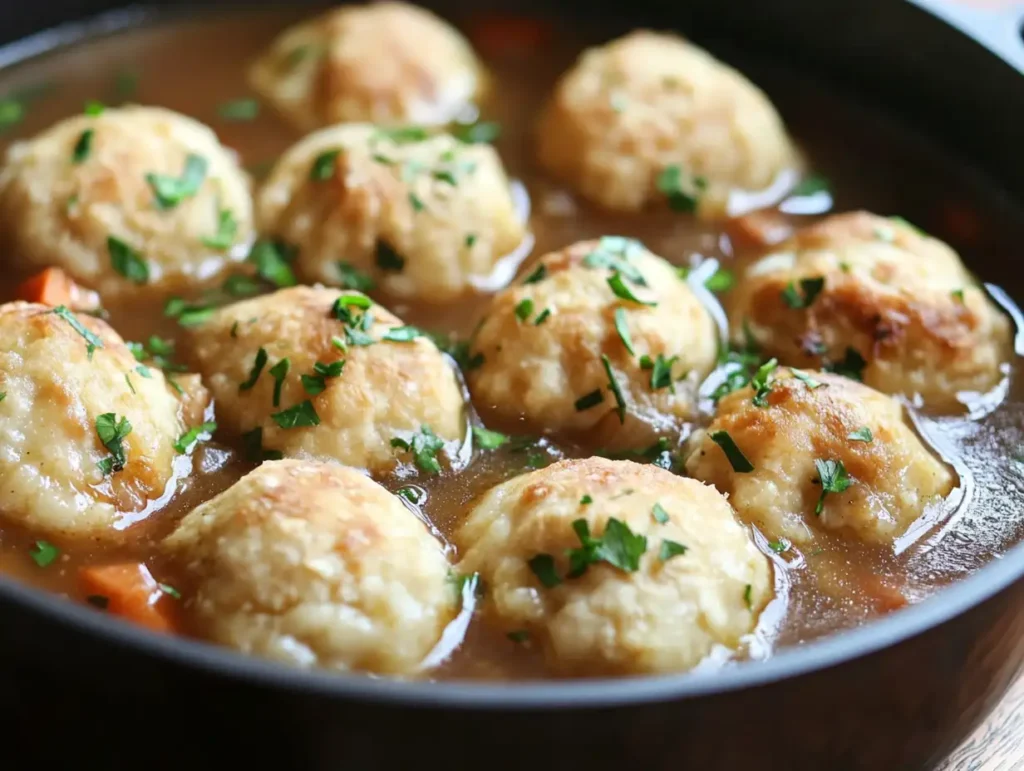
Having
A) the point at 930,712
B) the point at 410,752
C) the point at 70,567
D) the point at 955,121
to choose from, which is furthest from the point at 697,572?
the point at 955,121

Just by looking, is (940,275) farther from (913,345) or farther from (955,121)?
(955,121)

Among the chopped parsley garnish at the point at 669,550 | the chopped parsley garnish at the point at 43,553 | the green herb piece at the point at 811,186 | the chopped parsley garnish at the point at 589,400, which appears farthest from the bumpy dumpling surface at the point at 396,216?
the chopped parsley garnish at the point at 669,550

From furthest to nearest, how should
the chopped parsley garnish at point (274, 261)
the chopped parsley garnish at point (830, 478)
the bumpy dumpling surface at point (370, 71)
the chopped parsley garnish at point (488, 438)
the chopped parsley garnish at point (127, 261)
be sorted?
the bumpy dumpling surface at point (370, 71) → the chopped parsley garnish at point (274, 261) → the chopped parsley garnish at point (127, 261) → the chopped parsley garnish at point (488, 438) → the chopped parsley garnish at point (830, 478)

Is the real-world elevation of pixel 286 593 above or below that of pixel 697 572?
below

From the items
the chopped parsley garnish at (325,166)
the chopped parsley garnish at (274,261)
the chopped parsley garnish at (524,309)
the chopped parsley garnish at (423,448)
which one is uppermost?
the chopped parsley garnish at (524,309)

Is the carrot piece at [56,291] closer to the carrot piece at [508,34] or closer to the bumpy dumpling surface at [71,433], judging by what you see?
the bumpy dumpling surface at [71,433]

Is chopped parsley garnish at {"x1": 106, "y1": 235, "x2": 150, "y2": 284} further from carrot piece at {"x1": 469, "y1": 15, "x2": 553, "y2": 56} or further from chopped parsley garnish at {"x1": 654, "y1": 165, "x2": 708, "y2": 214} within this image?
carrot piece at {"x1": 469, "y1": 15, "x2": 553, "y2": 56}

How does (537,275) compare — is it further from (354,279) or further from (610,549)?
(610,549)

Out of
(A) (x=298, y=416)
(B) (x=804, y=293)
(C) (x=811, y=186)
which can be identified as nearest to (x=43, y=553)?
(A) (x=298, y=416)
